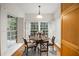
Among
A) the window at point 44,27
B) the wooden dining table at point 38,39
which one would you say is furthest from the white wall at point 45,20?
the wooden dining table at point 38,39

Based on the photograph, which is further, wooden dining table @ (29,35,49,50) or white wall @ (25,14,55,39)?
wooden dining table @ (29,35,49,50)

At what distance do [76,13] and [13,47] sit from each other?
138cm

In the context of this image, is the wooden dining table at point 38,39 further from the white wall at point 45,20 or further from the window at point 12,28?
the window at point 12,28

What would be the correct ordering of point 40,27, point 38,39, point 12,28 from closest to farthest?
point 12,28
point 40,27
point 38,39

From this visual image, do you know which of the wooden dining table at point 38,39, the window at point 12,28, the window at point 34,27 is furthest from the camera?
the wooden dining table at point 38,39

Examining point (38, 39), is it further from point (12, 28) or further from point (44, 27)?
point (12, 28)

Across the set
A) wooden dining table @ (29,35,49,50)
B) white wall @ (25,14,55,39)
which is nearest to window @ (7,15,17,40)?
white wall @ (25,14,55,39)

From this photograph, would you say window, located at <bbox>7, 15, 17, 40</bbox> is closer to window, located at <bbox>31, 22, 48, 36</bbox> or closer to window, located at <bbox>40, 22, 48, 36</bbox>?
window, located at <bbox>31, 22, 48, 36</bbox>

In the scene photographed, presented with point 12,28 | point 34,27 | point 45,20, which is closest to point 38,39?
point 34,27

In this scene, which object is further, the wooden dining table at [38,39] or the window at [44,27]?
the wooden dining table at [38,39]

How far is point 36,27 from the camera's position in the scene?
6.91ft

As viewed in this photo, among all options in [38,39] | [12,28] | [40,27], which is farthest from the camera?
[38,39]

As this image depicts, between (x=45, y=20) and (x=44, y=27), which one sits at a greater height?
(x=45, y=20)

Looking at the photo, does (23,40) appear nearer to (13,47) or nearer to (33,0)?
(13,47)
